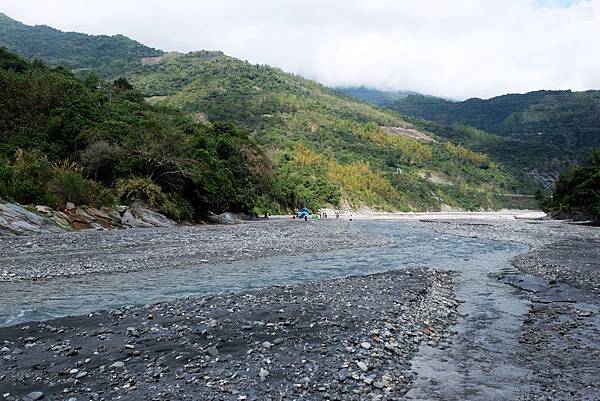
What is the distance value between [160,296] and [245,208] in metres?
45.9

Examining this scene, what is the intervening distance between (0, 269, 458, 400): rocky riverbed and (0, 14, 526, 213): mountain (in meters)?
31.8

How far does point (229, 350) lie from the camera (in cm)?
975

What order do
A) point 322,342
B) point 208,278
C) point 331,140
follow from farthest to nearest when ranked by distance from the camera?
point 331,140 → point 208,278 → point 322,342

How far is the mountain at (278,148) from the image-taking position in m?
47.8

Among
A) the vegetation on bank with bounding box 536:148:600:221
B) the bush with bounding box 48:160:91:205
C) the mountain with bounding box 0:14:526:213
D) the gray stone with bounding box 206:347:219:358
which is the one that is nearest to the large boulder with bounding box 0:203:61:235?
the bush with bounding box 48:160:91:205

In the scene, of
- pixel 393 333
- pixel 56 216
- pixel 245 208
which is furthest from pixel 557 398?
pixel 245 208

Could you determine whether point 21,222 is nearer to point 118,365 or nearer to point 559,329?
point 118,365

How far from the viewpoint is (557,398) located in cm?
816

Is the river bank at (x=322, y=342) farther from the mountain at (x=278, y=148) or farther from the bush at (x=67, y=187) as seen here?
the mountain at (x=278, y=148)

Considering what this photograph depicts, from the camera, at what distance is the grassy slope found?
11850cm

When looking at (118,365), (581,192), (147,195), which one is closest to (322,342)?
(118,365)

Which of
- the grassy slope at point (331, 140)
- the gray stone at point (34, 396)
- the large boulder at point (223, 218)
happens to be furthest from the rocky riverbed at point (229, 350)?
the grassy slope at point (331, 140)

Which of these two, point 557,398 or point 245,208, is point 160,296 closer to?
point 557,398

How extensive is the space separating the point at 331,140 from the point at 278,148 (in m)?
25.9
